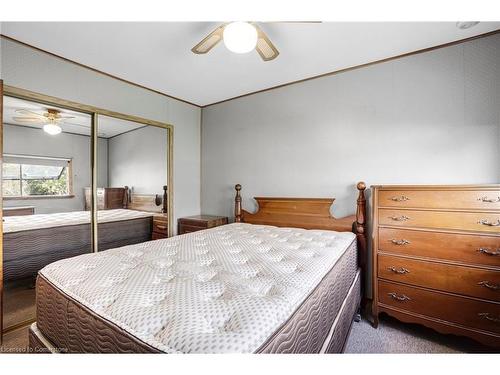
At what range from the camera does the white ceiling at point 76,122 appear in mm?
2111

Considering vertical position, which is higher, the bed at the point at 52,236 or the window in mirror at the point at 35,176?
the window in mirror at the point at 35,176

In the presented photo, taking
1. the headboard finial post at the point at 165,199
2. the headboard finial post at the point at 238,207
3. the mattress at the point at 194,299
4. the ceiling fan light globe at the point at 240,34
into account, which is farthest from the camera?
the headboard finial post at the point at 165,199

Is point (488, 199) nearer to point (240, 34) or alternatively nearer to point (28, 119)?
point (240, 34)

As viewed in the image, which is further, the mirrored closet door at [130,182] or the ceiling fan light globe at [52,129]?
the mirrored closet door at [130,182]

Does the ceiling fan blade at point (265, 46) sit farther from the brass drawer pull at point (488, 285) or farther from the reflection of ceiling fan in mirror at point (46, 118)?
the brass drawer pull at point (488, 285)

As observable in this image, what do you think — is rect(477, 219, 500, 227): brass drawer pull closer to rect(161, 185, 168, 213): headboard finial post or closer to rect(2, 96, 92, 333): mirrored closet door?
rect(161, 185, 168, 213): headboard finial post

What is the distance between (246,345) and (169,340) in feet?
0.79

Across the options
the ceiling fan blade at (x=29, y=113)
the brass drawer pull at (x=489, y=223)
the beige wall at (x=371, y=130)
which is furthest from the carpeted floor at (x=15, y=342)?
the brass drawer pull at (x=489, y=223)

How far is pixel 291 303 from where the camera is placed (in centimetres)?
94

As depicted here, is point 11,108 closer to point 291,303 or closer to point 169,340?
point 169,340

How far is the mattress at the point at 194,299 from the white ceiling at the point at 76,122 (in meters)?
1.73

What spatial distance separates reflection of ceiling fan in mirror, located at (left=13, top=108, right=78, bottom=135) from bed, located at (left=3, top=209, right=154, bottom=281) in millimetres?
912
